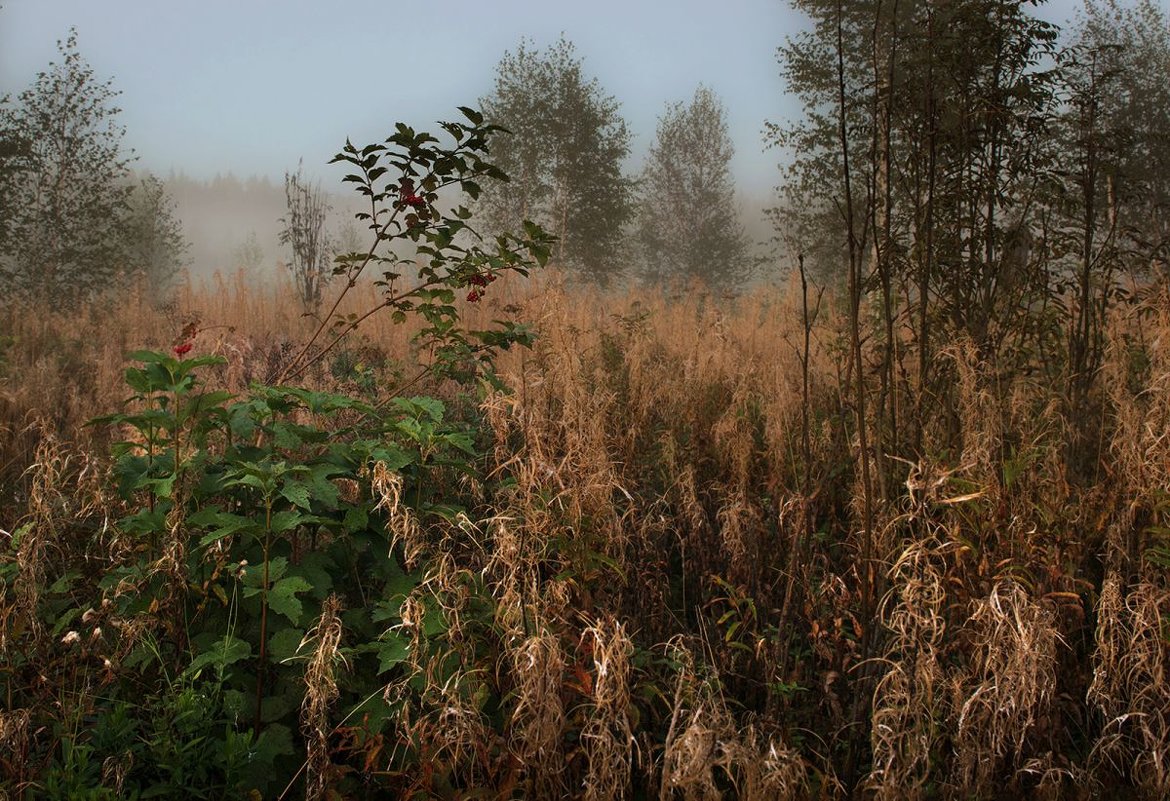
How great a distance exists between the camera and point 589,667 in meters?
2.13

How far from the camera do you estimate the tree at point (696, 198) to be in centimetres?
3088

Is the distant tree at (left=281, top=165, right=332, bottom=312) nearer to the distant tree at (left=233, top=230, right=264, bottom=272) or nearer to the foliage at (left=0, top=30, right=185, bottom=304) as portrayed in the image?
the foliage at (left=0, top=30, right=185, bottom=304)

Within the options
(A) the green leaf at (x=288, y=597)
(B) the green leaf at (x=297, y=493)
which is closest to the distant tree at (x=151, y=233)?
(B) the green leaf at (x=297, y=493)

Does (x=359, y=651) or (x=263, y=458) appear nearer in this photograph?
(x=359, y=651)

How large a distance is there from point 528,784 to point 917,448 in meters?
1.55

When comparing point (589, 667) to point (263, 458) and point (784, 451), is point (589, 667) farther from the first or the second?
point (784, 451)

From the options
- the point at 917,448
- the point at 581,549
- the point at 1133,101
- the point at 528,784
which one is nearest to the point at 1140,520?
the point at 917,448

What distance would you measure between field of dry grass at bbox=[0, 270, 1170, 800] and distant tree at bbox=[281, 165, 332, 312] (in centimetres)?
677

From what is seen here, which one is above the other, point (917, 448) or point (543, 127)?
point (543, 127)

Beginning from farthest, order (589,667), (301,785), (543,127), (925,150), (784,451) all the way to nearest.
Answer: (543,127)
(784,451)
(925,150)
(589,667)
(301,785)

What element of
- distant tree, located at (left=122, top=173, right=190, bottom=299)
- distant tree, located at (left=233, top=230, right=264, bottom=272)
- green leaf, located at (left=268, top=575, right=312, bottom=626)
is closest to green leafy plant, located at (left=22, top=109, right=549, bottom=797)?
green leaf, located at (left=268, top=575, right=312, bottom=626)

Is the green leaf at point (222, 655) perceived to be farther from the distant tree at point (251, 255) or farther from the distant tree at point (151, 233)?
the distant tree at point (251, 255)

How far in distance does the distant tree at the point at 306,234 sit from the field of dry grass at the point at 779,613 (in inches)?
267

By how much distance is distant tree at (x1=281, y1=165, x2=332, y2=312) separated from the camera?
1010cm
